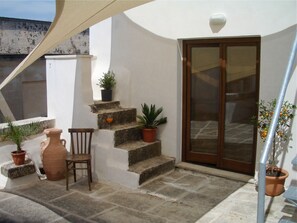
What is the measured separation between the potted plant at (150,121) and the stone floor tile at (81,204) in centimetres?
191

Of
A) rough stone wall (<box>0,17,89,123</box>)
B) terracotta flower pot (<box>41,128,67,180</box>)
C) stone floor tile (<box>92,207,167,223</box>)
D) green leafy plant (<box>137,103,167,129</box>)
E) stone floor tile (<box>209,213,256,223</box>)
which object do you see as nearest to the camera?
stone floor tile (<box>209,213,256,223</box>)

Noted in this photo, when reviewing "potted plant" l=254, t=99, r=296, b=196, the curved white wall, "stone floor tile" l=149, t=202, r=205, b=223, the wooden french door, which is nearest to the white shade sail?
the curved white wall

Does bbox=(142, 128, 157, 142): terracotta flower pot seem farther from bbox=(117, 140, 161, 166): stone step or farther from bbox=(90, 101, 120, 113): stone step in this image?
bbox=(90, 101, 120, 113): stone step

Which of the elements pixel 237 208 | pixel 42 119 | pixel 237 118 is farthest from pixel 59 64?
pixel 237 208

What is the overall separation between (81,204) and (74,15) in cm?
319

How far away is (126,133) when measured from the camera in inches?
284

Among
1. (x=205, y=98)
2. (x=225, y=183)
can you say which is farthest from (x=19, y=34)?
(x=225, y=183)

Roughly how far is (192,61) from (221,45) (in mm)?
728

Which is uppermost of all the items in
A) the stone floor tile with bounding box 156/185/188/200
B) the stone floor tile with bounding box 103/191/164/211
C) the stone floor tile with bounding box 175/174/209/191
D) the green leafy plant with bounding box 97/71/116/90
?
the green leafy plant with bounding box 97/71/116/90

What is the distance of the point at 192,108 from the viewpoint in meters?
7.34

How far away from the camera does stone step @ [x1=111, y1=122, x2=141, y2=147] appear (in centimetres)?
699

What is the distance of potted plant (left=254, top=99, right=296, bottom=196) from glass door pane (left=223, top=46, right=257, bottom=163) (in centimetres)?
62

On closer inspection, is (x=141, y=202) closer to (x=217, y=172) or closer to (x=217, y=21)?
(x=217, y=172)

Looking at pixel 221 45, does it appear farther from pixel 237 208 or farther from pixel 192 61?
pixel 237 208
